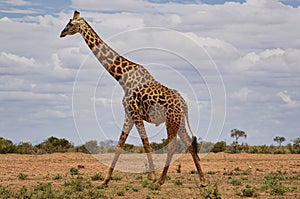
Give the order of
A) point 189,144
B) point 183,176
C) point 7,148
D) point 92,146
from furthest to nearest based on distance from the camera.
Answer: point 7,148, point 183,176, point 92,146, point 189,144

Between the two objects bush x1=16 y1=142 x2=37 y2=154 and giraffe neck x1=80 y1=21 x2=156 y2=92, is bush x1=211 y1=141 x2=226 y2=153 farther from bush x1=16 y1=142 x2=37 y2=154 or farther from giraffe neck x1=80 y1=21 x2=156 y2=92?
giraffe neck x1=80 y1=21 x2=156 y2=92

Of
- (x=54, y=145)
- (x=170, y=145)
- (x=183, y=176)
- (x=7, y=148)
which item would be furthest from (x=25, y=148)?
(x=170, y=145)

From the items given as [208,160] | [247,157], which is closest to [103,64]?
[208,160]

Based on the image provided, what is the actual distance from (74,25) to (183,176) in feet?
21.4

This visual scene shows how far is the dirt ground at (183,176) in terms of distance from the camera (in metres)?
15.2

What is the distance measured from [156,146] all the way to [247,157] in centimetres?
682

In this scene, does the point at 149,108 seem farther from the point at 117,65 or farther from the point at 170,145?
the point at 117,65

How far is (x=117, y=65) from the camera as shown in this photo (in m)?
17.2

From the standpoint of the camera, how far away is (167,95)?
53.5ft

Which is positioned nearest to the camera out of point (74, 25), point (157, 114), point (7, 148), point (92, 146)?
point (157, 114)

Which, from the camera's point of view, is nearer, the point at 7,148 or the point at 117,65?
the point at 117,65

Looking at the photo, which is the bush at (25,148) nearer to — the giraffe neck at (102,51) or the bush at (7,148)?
the bush at (7,148)

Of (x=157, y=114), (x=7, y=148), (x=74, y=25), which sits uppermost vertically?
(x=74, y=25)

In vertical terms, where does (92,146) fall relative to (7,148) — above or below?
below
